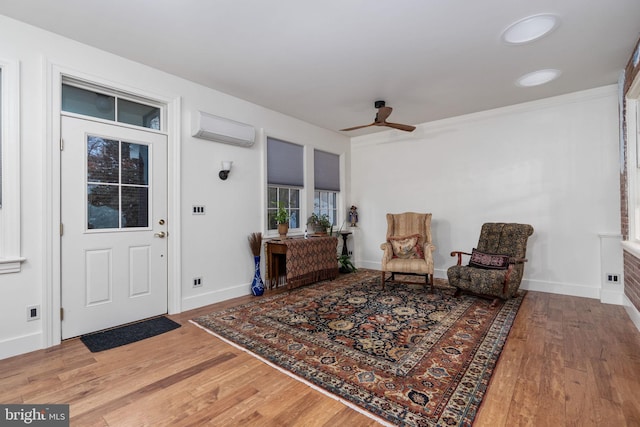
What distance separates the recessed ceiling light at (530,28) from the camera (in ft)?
7.91

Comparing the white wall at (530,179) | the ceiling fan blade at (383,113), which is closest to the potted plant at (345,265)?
the white wall at (530,179)

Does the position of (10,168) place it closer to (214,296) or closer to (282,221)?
(214,296)

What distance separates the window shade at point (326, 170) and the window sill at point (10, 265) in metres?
3.88

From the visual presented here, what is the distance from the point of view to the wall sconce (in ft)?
12.3

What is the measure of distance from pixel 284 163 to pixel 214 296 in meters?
2.23

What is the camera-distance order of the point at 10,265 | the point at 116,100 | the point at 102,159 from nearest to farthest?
the point at 10,265 < the point at 102,159 < the point at 116,100

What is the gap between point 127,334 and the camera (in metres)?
2.78

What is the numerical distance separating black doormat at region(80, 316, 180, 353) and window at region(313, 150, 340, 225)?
303 centimetres

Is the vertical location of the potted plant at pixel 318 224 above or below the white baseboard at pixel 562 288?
above

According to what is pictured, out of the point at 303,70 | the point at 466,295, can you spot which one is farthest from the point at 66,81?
the point at 466,295

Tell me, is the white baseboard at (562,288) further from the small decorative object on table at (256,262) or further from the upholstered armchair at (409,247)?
the small decorative object on table at (256,262)

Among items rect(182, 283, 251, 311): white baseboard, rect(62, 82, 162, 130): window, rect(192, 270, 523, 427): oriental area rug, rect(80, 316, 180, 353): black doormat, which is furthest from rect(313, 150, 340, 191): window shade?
rect(80, 316, 180, 353): black doormat

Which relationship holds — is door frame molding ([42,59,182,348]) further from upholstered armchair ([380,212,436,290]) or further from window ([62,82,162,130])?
upholstered armchair ([380,212,436,290])

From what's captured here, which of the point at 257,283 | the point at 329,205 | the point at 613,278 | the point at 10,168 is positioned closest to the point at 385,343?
the point at 257,283
